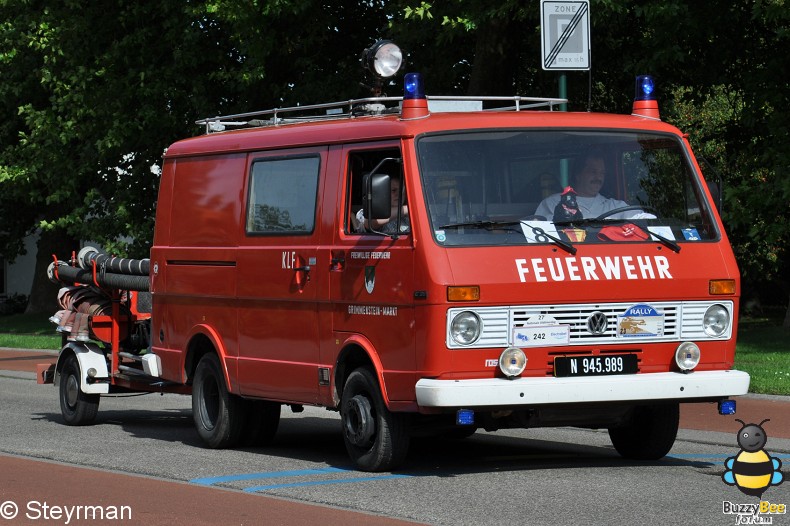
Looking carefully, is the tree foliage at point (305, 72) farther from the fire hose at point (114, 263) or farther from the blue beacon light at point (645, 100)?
the blue beacon light at point (645, 100)

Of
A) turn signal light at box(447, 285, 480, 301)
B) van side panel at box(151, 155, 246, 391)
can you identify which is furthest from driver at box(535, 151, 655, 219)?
van side panel at box(151, 155, 246, 391)

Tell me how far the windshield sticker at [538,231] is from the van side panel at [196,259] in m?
3.12

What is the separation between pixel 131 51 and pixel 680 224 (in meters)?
22.2

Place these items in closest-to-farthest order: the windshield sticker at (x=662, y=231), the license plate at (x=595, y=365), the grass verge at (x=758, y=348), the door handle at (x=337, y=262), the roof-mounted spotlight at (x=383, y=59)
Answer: the license plate at (x=595, y=365) < the windshield sticker at (x=662, y=231) < the door handle at (x=337, y=262) < the roof-mounted spotlight at (x=383, y=59) < the grass verge at (x=758, y=348)

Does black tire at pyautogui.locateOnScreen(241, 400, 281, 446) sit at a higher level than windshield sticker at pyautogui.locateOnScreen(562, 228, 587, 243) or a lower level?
lower

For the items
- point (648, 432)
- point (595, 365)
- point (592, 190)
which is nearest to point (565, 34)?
point (592, 190)

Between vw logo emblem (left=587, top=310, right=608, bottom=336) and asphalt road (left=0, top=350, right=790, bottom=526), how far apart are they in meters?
0.98

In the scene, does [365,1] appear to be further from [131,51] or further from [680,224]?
[680,224]

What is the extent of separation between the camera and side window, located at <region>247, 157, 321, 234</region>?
1195 cm

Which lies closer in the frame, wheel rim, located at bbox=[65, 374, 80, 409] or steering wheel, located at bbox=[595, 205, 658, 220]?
steering wheel, located at bbox=[595, 205, 658, 220]

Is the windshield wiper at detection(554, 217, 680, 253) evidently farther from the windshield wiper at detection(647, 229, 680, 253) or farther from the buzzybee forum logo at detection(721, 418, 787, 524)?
the buzzybee forum logo at detection(721, 418, 787, 524)

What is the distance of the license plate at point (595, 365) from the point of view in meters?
10.4

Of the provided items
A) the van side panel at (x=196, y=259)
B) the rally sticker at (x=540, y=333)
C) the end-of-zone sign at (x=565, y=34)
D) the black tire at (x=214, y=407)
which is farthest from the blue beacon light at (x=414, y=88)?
the end-of-zone sign at (x=565, y=34)

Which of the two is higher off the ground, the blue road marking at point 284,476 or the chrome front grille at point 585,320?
the chrome front grille at point 585,320
